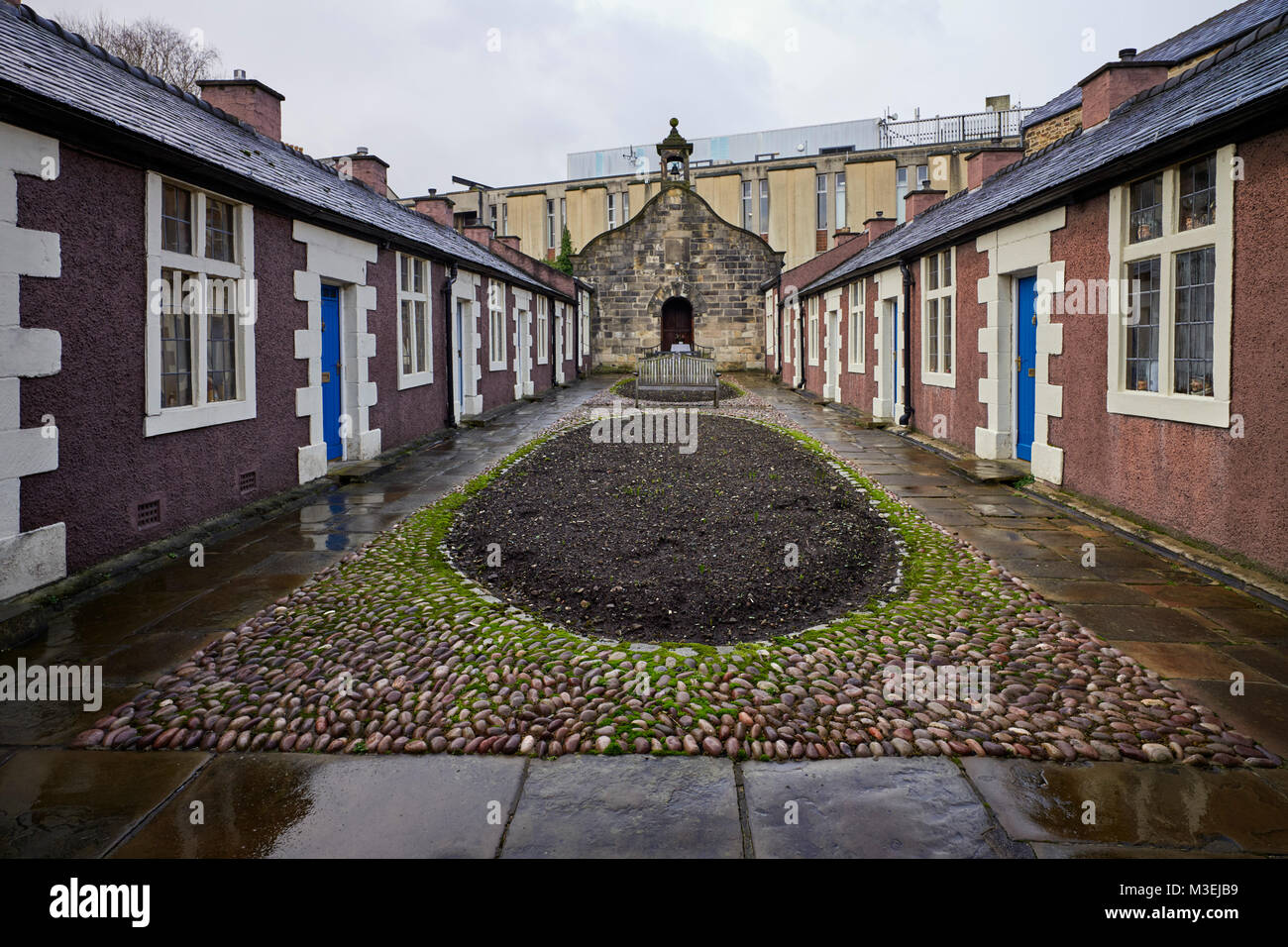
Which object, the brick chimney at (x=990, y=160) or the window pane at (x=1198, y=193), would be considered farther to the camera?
the brick chimney at (x=990, y=160)

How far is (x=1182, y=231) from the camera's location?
7008 mm

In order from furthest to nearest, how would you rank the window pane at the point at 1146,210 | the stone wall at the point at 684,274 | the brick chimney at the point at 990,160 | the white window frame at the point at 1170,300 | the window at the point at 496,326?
the stone wall at the point at 684,274 → the window at the point at 496,326 → the brick chimney at the point at 990,160 → the window pane at the point at 1146,210 → the white window frame at the point at 1170,300

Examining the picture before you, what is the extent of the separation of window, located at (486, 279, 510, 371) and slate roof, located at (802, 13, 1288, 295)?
1035 centimetres

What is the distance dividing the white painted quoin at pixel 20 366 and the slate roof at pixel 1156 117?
8.70 meters

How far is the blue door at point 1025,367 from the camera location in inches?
412

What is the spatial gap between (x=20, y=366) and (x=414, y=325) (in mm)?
9143

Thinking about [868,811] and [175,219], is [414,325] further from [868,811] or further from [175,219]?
[868,811]

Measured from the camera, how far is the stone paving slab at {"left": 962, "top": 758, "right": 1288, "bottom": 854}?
301cm

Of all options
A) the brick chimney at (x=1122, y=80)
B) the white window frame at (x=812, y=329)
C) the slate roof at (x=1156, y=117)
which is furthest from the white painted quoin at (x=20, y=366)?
the white window frame at (x=812, y=329)

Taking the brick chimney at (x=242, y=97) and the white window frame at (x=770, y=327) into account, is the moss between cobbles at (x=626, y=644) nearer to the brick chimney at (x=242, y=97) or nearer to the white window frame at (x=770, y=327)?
the brick chimney at (x=242, y=97)

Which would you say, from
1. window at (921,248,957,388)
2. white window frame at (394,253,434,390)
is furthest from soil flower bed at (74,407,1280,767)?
white window frame at (394,253,434,390)

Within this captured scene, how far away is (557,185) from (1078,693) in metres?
60.4
